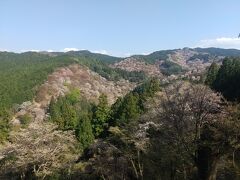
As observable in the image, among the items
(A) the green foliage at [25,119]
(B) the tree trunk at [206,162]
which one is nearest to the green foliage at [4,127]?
(B) the tree trunk at [206,162]

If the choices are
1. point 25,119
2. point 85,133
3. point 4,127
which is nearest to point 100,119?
point 85,133

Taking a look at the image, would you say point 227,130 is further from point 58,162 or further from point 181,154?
point 58,162

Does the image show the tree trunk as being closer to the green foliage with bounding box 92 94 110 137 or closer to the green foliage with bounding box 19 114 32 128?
the green foliage with bounding box 92 94 110 137

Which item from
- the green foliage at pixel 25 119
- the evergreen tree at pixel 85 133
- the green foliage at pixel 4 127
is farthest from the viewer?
the green foliage at pixel 25 119

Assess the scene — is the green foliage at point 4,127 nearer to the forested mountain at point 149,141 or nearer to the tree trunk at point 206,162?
the forested mountain at point 149,141

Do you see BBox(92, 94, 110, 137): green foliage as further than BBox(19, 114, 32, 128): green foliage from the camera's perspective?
No

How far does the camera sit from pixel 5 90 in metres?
140

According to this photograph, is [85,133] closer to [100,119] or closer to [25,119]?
[100,119]

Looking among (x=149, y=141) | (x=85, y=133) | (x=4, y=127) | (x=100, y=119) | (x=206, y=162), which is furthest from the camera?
(x=4, y=127)

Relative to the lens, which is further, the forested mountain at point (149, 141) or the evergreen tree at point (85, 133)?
the evergreen tree at point (85, 133)

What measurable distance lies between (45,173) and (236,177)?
1629cm

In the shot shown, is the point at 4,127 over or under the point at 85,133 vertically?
under

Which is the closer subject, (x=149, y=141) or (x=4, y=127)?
(x=149, y=141)

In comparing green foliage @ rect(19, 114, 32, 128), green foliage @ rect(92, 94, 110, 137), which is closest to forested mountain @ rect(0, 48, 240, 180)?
green foliage @ rect(92, 94, 110, 137)
